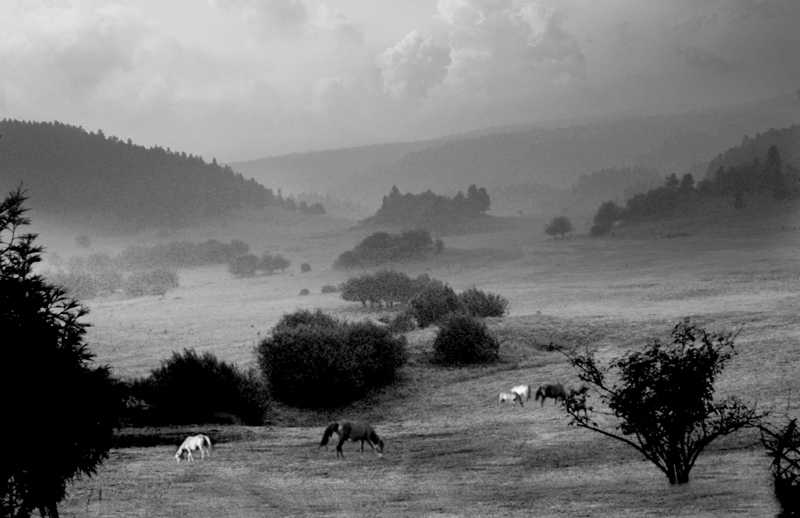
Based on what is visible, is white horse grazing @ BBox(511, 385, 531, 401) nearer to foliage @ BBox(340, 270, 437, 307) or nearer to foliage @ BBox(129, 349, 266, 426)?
foliage @ BBox(129, 349, 266, 426)

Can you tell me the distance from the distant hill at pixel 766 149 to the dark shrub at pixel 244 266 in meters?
89.6

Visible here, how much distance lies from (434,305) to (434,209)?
11559 cm

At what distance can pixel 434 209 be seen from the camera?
540 ft

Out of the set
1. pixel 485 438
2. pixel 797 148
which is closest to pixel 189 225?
pixel 797 148

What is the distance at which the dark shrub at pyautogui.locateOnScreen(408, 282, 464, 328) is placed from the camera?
1943 inches

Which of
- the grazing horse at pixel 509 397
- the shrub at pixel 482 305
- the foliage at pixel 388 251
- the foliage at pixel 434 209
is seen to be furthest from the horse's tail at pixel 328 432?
the foliage at pixel 434 209

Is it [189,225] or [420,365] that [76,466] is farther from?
[189,225]

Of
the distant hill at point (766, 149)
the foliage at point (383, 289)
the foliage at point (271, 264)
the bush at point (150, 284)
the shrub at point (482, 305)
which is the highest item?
the distant hill at point (766, 149)

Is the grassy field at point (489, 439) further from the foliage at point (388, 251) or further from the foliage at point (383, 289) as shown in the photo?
the foliage at point (388, 251)

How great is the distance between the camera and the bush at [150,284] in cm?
11512

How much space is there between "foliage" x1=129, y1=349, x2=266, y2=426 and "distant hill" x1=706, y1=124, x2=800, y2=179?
139236 millimetres

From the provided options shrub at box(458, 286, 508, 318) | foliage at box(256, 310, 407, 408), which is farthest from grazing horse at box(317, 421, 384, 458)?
shrub at box(458, 286, 508, 318)

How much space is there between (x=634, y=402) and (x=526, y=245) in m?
115

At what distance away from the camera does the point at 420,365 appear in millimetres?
37938
